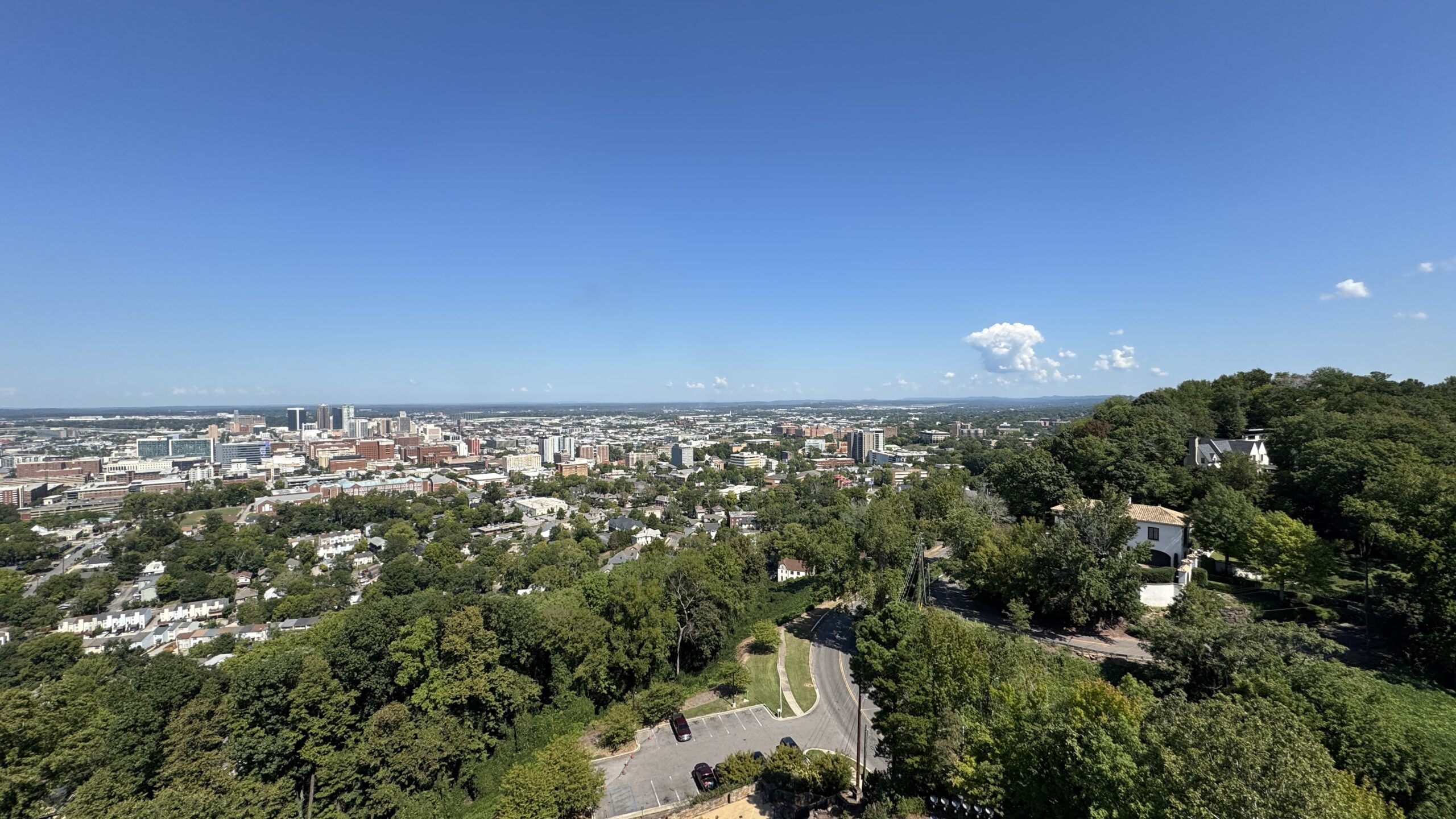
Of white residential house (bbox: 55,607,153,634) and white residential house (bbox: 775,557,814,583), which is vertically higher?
white residential house (bbox: 775,557,814,583)

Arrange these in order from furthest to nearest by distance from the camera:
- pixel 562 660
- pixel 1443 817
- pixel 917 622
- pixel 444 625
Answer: pixel 562 660
pixel 444 625
pixel 917 622
pixel 1443 817

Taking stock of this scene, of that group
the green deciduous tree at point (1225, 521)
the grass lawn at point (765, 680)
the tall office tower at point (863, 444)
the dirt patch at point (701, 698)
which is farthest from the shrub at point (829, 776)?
the tall office tower at point (863, 444)

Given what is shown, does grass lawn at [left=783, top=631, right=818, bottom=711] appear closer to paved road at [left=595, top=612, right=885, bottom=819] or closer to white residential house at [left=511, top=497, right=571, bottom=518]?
paved road at [left=595, top=612, right=885, bottom=819]

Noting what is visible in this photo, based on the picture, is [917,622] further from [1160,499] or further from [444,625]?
[1160,499]

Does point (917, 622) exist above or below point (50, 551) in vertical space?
Result: above

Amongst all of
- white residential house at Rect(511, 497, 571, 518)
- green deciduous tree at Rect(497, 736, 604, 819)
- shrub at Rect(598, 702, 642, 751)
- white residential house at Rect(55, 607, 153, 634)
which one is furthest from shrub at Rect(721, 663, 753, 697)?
white residential house at Rect(511, 497, 571, 518)

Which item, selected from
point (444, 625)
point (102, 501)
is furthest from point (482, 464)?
point (444, 625)
